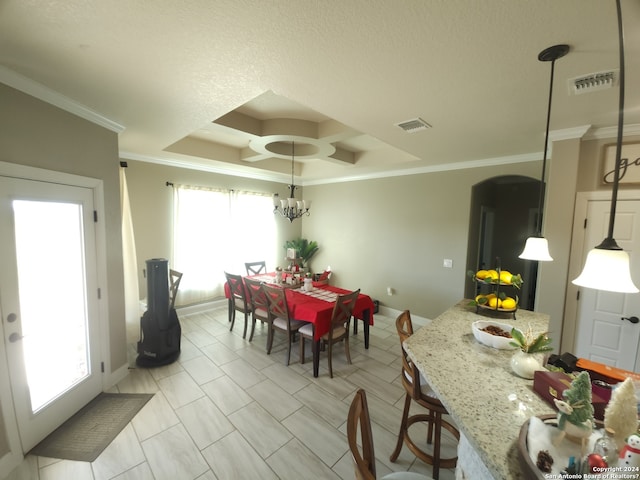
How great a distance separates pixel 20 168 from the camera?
5.66 ft

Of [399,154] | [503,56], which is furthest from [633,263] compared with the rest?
[399,154]

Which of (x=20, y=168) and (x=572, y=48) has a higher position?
(x=572, y=48)

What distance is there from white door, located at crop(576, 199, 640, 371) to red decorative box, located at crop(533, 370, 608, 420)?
208 centimetres

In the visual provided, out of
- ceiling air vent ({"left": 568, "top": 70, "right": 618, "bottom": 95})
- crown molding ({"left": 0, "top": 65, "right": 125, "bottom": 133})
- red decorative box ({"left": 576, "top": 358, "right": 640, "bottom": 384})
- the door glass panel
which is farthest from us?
the door glass panel

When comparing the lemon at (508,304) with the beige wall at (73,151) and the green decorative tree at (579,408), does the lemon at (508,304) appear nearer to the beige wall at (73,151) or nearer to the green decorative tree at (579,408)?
the green decorative tree at (579,408)

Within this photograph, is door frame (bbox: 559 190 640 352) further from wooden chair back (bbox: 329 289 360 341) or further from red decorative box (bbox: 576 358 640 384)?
wooden chair back (bbox: 329 289 360 341)

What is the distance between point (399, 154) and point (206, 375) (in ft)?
12.8

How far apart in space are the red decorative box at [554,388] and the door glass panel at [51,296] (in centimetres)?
Result: 319

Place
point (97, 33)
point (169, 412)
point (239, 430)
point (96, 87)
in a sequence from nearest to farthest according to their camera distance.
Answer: point (97, 33) → point (96, 87) → point (239, 430) → point (169, 412)

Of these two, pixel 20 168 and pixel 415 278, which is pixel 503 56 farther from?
pixel 415 278

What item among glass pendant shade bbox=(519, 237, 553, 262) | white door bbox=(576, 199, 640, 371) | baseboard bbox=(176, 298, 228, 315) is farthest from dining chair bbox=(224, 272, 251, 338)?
white door bbox=(576, 199, 640, 371)

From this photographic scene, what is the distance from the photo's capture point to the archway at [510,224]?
456cm

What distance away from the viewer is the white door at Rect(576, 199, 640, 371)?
91.7 inches

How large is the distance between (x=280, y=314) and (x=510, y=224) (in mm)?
5245
